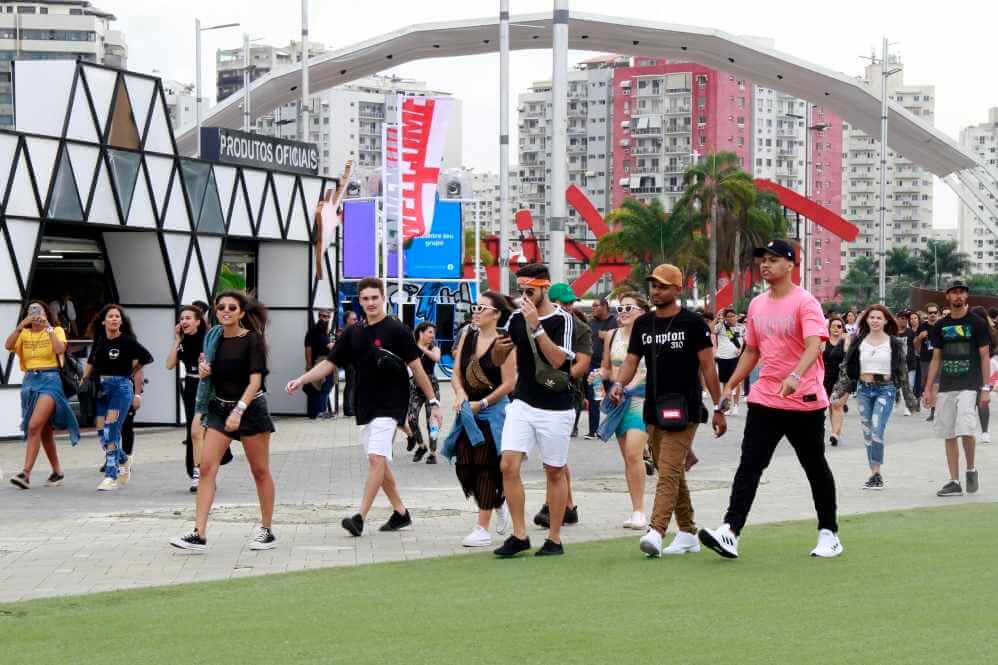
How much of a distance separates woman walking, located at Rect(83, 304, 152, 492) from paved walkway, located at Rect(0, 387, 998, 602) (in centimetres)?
37

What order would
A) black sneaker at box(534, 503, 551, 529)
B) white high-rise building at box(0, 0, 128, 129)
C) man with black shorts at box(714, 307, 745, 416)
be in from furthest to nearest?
white high-rise building at box(0, 0, 128, 129) < man with black shorts at box(714, 307, 745, 416) < black sneaker at box(534, 503, 551, 529)

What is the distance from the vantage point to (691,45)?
206 ft

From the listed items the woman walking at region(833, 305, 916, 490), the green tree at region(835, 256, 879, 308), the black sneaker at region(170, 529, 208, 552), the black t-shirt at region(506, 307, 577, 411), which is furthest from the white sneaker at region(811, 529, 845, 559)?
A: the green tree at region(835, 256, 879, 308)

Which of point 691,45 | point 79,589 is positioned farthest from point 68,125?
point 691,45

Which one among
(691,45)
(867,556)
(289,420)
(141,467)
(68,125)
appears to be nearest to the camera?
(867,556)

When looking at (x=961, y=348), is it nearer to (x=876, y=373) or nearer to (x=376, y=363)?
(x=876, y=373)

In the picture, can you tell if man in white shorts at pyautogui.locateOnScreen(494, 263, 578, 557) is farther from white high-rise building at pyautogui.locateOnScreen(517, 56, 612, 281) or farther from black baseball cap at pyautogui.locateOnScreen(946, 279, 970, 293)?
white high-rise building at pyautogui.locateOnScreen(517, 56, 612, 281)

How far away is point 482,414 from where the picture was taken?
10195 millimetres

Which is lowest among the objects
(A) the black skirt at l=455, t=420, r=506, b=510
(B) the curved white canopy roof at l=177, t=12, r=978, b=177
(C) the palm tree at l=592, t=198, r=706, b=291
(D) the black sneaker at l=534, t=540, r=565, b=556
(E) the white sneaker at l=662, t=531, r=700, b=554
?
(D) the black sneaker at l=534, t=540, r=565, b=556

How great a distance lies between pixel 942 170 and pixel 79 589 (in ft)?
202

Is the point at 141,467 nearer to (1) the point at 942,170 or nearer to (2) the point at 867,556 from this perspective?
(2) the point at 867,556

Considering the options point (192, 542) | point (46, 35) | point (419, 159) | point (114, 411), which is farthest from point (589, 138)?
point (192, 542)

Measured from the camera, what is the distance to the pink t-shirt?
8578mm

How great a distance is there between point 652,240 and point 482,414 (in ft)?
226
